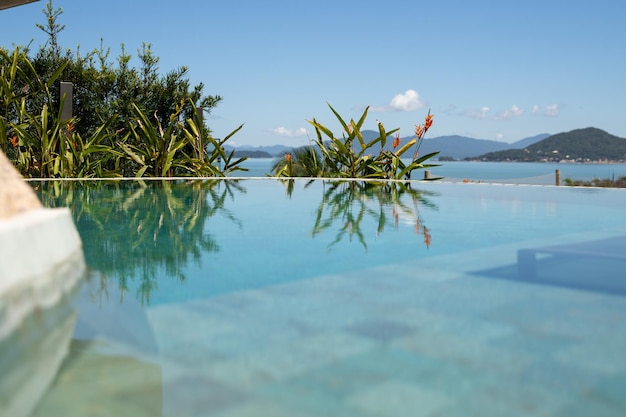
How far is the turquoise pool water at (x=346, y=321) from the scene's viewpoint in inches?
52.2

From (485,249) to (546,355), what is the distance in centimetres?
164

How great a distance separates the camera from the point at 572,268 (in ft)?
9.12

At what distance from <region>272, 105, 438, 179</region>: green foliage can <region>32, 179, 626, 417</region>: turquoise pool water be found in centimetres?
450

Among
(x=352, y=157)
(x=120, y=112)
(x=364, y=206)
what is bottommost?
(x=364, y=206)

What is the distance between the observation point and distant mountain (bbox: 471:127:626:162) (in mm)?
67500

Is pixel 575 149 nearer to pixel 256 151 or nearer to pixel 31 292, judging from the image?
pixel 256 151

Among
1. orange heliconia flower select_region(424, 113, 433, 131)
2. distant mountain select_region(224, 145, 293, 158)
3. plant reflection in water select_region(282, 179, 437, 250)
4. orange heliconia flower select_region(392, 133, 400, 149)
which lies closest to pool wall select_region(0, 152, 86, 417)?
plant reflection in water select_region(282, 179, 437, 250)

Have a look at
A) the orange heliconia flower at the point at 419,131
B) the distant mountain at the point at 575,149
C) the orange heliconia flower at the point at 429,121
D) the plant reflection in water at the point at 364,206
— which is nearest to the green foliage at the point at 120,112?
the plant reflection in water at the point at 364,206

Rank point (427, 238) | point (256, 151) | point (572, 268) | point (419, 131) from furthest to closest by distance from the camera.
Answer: point (256, 151)
point (419, 131)
point (427, 238)
point (572, 268)

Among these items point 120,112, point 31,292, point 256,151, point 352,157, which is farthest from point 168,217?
point 256,151

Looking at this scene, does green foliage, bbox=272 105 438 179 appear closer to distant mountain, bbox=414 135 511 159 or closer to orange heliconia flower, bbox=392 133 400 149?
orange heliconia flower, bbox=392 133 400 149

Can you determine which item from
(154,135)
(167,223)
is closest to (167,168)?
(154,135)

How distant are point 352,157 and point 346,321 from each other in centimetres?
730

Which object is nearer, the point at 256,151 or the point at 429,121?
the point at 429,121
